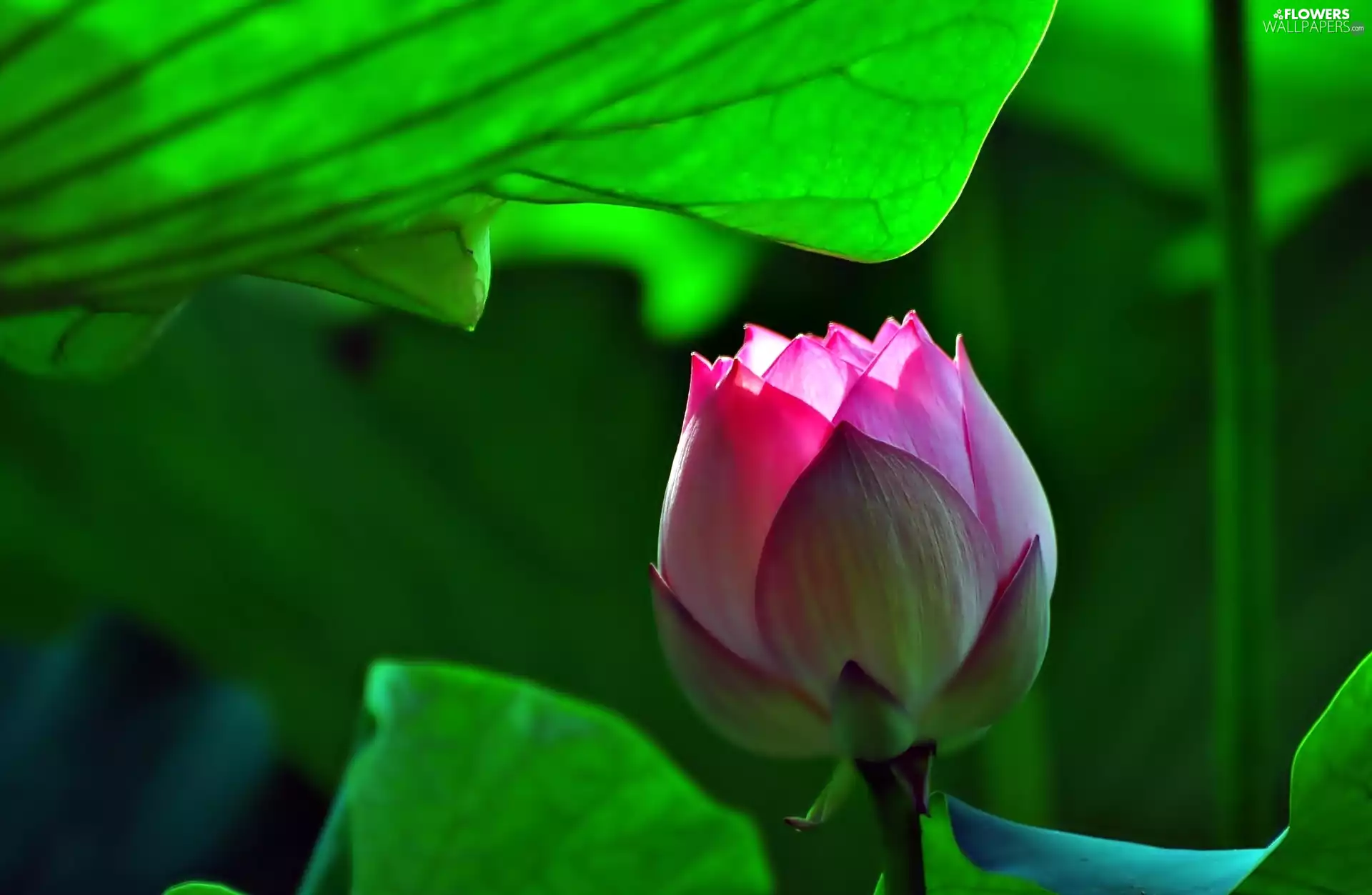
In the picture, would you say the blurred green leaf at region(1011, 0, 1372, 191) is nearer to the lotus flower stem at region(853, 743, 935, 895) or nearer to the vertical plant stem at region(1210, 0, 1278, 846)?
the vertical plant stem at region(1210, 0, 1278, 846)

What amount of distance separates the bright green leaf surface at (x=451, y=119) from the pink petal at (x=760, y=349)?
1.9 inches

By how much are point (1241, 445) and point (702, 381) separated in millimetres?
253

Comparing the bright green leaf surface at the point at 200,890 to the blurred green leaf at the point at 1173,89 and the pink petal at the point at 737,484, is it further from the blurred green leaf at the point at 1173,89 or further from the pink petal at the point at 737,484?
the blurred green leaf at the point at 1173,89

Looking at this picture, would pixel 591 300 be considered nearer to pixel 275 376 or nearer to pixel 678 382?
pixel 678 382

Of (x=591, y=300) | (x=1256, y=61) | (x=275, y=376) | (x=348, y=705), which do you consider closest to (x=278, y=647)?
(x=348, y=705)

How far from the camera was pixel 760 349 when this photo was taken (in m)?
0.25

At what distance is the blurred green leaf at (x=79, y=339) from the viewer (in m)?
0.19

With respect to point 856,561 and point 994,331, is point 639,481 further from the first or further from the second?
point 856,561

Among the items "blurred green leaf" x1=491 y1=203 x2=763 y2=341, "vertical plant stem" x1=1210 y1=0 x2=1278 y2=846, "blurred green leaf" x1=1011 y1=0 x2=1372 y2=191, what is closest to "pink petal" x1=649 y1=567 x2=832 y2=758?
"vertical plant stem" x1=1210 y1=0 x2=1278 y2=846

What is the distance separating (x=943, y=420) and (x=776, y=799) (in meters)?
0.74

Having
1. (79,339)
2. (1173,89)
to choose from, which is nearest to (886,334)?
(79,339)

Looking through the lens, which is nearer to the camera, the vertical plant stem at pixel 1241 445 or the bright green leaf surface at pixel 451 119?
the bright green leaf surface at pixel 451 119

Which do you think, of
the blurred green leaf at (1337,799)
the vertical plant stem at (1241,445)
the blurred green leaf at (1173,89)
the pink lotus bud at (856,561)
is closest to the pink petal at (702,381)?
the pink lotus bud at (856,561)

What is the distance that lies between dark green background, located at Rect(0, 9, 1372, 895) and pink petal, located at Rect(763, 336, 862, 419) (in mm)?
634
